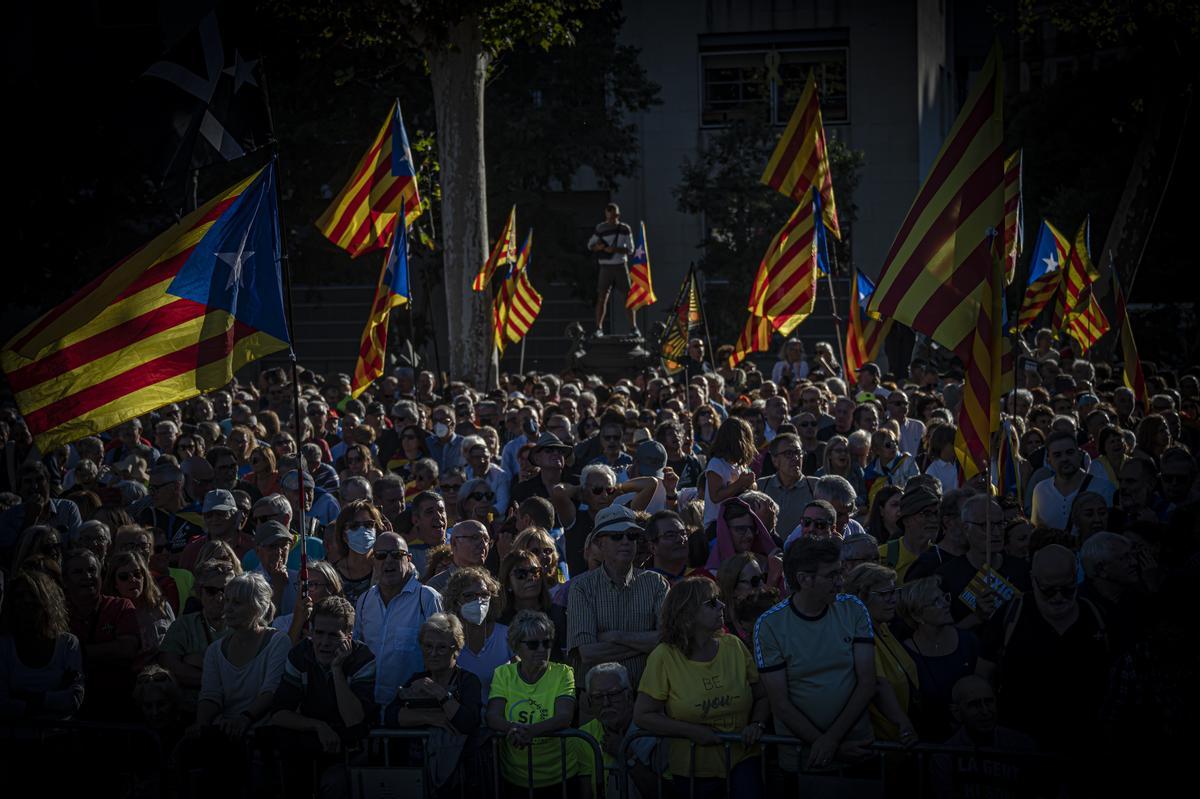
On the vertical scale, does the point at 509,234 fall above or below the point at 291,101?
below

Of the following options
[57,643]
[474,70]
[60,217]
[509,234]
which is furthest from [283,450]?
[60,217]

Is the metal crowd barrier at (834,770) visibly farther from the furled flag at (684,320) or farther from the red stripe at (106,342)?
the furled flag at (684,320)

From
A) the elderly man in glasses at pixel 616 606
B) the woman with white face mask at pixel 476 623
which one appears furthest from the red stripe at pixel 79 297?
the elderly man in glasses at pixel 616 606

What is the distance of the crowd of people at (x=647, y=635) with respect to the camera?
6.00 meters

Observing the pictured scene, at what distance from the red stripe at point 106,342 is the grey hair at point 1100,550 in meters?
4.82

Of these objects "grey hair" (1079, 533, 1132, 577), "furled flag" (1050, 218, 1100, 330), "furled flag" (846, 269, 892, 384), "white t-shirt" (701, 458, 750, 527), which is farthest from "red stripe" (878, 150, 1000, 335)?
"furled flag" (1050, 218, 1100, 330)

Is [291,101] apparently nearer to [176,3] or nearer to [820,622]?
[176,3]

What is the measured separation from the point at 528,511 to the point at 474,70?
14.9 meters

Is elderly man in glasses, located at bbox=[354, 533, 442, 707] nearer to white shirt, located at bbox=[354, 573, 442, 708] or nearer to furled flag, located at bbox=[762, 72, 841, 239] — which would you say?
white shirt, located at bbox=[354, 573, 442, 708]

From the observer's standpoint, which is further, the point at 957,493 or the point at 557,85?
the point at 557,85

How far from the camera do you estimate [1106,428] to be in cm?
1033

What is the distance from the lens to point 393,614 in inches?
281

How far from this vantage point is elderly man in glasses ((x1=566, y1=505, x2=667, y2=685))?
675 cm

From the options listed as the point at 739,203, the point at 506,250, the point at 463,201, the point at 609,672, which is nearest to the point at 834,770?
the point at 609,672
